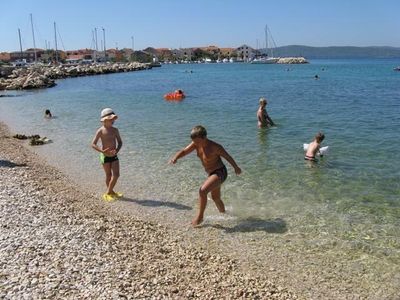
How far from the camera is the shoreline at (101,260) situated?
5.03 m

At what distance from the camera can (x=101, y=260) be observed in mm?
Result: 5727

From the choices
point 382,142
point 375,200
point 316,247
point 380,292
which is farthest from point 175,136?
point 380,292

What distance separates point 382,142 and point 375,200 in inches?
250

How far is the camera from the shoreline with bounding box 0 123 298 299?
16.5ft

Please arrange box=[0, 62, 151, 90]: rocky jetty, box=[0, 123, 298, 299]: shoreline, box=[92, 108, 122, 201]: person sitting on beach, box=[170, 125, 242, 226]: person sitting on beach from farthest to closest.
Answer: box=[0, 62, 151, 90]: rocky jetty, box=[92, 108, 122, 201]: person sitting on beach, box=[170, 125, 242, 226]: person sitting on beach, box=[0, 123, 298, 299]: shoreline

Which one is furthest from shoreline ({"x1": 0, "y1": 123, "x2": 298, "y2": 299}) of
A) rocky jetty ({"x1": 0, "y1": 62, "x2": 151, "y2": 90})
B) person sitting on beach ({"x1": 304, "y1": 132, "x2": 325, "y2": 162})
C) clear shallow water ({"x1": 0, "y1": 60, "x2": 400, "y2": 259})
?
rocky jetty ({"x1": 0, "y1": 62, "x2": 151, "y2": 90})

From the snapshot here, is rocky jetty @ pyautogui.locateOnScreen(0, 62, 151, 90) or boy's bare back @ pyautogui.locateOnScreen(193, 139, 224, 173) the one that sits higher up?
boy's bare back @ pyautogui.locateOnScreen(193, 139, 224, 173)

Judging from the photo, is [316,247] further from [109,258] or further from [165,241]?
[109,258]

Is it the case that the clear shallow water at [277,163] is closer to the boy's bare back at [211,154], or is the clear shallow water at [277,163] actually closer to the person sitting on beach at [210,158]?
the person sitting on beach at [210,158]

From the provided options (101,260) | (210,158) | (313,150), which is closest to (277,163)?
(313,150)

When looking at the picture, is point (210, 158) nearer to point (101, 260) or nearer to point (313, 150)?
point (101, 260)

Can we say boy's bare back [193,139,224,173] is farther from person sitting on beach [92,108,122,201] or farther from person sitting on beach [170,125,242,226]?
person sitting on beach [92,108,122,201]

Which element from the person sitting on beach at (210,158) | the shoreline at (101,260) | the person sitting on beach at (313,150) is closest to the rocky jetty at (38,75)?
the person sitting on beach at (313,150)

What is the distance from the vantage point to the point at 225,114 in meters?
21.9
